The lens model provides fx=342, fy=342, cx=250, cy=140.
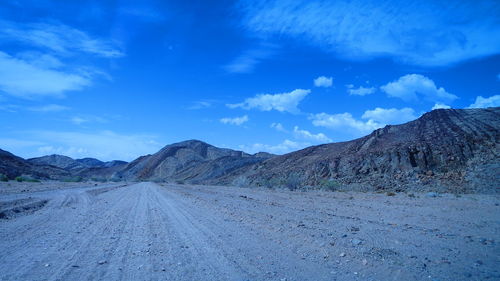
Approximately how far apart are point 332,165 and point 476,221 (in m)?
32.9

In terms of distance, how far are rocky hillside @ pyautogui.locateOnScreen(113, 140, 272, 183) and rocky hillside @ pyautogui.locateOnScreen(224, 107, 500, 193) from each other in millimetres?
44618

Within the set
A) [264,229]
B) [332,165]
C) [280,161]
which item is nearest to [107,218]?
[264,229]

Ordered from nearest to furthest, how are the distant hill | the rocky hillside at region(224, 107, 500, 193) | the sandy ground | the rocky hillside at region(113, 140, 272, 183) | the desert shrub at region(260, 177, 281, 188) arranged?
the sandy ground, the rocky hillside at region(224, 107, 500, 193), the distant hill, the desert shrub at region(260, 177, 281, 188), the rocky hillside at region(113, 140, 272, 183)

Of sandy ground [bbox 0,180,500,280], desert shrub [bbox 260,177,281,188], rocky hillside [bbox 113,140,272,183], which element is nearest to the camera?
sandy ground [bbox 0,180,500,280]

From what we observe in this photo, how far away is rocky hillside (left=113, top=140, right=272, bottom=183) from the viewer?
94.6 metres

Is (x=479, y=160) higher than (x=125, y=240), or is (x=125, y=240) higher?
(x=479, y=160)

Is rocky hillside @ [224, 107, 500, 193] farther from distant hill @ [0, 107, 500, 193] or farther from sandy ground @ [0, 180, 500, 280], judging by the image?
sandy ground @ [0, 180, 500, 280]

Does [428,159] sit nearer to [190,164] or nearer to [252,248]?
[252,248]

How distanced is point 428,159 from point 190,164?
10161cm

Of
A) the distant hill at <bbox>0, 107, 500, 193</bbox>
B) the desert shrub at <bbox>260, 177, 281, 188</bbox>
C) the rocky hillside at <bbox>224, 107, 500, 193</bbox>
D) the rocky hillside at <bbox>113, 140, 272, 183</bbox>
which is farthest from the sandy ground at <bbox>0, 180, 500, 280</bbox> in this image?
the rocky hillside at <bbox>113, 140, 272, 183</bbox>

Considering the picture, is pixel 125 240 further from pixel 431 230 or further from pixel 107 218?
pixel 431 230

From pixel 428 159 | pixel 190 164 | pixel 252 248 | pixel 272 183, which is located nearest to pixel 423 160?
pixel 428 159

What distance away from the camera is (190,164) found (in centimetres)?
12625

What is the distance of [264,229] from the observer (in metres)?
10.6
